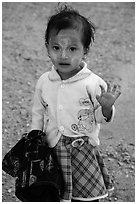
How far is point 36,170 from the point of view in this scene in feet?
6.19

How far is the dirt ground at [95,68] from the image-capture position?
9.70ft

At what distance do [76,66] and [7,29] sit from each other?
8.81ft

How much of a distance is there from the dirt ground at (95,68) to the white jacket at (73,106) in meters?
0.86

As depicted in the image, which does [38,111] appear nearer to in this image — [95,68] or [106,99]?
[106,99]

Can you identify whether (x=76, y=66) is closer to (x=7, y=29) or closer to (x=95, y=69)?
(x=95, y=69)

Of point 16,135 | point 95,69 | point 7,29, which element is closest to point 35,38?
point 7,29

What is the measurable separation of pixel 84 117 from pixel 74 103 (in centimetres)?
8

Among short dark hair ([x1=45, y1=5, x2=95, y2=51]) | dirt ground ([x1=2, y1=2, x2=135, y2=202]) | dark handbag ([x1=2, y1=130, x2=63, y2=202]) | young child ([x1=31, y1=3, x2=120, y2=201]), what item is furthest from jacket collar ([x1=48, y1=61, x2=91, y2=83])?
dirt ground ([x1=2, y1=2, x2=135, y2=202])

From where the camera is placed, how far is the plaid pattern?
1.91 meters

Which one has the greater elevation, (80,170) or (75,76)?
(75,76)

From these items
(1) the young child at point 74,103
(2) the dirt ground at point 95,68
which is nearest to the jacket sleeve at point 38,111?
(1) the young child at point 74,103

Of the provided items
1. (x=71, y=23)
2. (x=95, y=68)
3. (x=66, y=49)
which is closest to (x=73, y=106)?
(x=66, y=49)

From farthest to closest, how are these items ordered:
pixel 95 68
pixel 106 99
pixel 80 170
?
1. pixel 95 68
2. pixel 80 170
3. pixel 106 99

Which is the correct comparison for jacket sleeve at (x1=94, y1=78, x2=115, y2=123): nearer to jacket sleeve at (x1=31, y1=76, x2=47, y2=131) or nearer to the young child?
the young child
